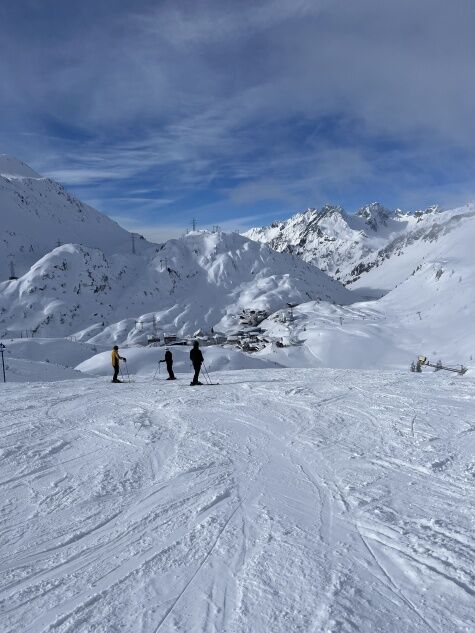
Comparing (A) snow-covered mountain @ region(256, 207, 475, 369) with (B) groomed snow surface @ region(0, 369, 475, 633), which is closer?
(B) groomed snow surface @ region(0, 369, 475, 633)

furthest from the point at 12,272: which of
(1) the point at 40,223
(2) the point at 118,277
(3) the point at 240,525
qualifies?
(3) the point at 240,525

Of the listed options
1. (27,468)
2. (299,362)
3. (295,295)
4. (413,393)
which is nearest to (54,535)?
(27,468)

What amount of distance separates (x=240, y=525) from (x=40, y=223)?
527 ft

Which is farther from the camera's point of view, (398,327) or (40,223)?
(40,223)

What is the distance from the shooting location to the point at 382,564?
12.2 feet

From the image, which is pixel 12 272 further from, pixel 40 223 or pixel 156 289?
pixel 156 289

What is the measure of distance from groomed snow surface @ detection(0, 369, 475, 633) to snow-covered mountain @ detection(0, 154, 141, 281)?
12610 cm

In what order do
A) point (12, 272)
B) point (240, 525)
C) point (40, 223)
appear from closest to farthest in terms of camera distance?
1. point (240, 525)
2. point (12, 272)
3. point (40, 223)

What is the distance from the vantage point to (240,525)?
4.44 m

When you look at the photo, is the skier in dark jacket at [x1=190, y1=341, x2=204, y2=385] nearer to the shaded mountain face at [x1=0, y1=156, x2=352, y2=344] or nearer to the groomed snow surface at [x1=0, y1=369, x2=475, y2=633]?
the groomed snow surface at [x1=0, y1=369, x2=475, y2=633]

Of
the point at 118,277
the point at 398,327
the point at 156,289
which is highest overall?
the point at 118,277

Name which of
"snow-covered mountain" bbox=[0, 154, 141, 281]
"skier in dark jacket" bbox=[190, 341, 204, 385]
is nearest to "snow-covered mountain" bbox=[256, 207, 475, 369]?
"skier in dark jacket" bbox=[190, 341, 204, 385]

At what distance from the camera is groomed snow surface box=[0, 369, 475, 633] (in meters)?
3.21

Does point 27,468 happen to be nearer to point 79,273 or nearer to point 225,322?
point 225,322
